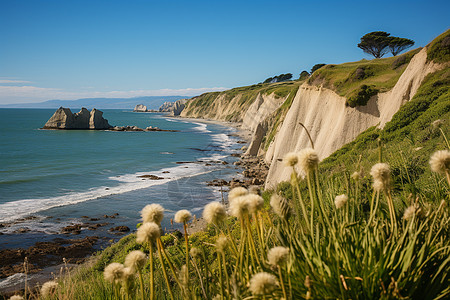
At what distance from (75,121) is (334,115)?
89490 millimetres

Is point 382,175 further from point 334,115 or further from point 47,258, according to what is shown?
point 334,115

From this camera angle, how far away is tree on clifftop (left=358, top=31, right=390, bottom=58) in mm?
59500

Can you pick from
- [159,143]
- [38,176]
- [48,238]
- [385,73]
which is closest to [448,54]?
[385,73]

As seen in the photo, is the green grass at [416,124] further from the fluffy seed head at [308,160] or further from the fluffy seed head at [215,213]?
the fluffy seed head at [215,213]

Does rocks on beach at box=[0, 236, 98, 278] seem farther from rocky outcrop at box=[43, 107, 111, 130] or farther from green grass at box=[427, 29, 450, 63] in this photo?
rocky outcrop at box=[43, 107, 111, 130]

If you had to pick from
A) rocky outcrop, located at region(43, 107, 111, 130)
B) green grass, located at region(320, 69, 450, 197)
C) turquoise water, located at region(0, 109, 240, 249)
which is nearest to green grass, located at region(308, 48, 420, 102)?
green grass, located at region(320, 69, 450, 197)

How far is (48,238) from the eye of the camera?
21.5 meters

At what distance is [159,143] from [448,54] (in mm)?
57644

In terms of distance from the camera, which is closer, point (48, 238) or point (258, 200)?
point (258, 200)

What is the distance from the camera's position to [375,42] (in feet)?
198

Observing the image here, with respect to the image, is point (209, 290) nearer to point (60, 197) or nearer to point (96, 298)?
point (96, 298)

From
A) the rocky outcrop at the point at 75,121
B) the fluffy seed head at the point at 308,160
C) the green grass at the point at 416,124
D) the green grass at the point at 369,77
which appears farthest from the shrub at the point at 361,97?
the rocky outcrop at the point at 75,121

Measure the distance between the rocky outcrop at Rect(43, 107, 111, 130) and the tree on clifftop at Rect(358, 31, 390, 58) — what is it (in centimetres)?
7505

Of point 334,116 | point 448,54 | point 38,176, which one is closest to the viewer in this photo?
point 448,54
